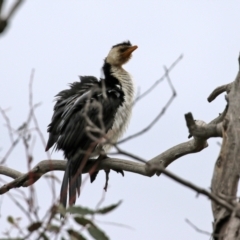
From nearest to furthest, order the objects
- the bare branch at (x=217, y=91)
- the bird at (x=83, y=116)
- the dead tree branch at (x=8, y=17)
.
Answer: the dead tree branch at (x=8, y=17), the bare branch at (x=217, y=91), the bird at (x=83, y=116)

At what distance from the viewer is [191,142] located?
3854 mm

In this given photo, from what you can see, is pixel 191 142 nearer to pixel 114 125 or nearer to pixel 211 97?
pixel 211 97

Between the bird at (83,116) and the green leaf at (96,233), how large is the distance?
200 centimetres

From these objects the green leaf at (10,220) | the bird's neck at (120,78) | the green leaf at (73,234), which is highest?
the bird's neck at (120,78)

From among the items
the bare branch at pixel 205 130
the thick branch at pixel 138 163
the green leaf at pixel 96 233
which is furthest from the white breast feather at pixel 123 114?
the green leaf at pixel 96 233

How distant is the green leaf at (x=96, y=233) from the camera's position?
7.21ft

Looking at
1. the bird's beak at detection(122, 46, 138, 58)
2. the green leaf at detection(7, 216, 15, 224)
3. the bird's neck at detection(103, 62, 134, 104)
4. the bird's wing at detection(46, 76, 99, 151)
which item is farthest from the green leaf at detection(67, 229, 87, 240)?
the bird's beak at detection(122, 46, 138, 58)

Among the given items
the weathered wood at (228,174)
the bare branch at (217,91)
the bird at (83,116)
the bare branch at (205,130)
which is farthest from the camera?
the bird at (83,116)

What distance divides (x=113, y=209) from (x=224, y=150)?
106 cm

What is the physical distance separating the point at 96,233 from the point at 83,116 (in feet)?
7.19

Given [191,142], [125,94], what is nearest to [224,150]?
[191,142]

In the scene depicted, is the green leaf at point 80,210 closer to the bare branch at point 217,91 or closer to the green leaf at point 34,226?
the green leaf at point 34,226

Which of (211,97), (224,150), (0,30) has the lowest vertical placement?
(0,30)

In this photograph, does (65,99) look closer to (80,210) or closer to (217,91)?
(217,91)
